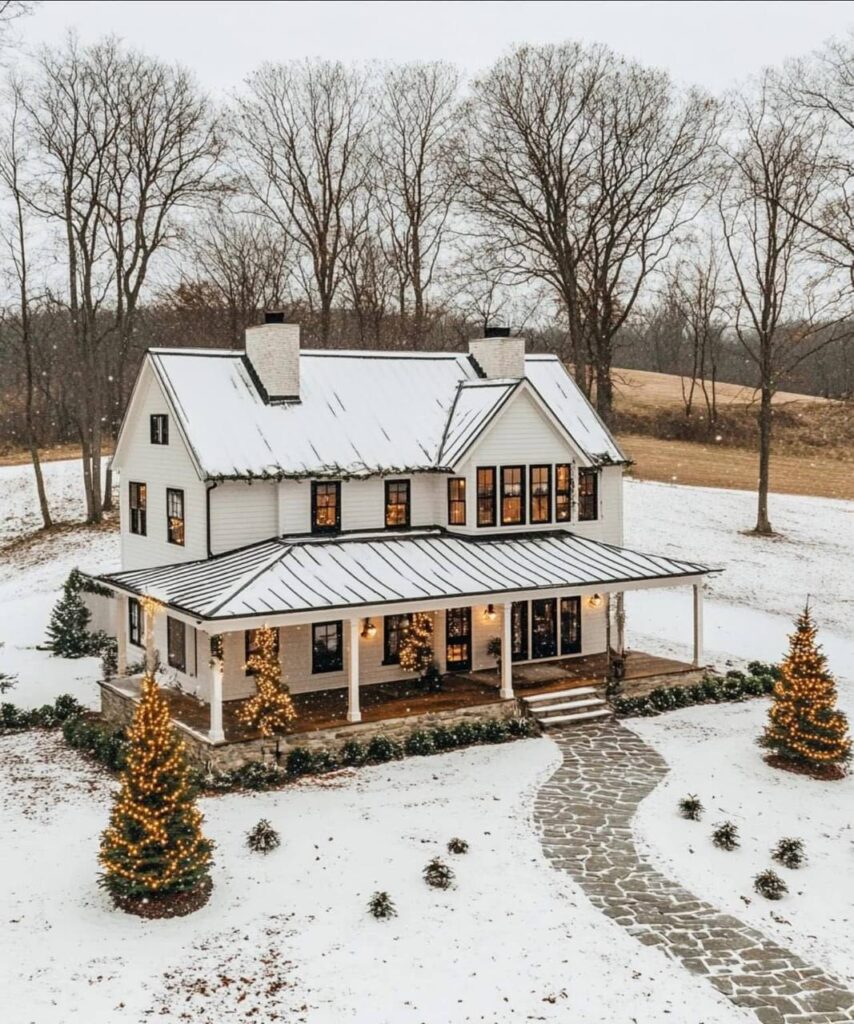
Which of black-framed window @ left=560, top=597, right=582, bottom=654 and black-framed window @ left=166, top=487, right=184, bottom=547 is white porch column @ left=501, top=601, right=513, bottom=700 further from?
black-framed window @ left=166, top=487, right=184, bottom=547

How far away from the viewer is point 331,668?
74.0ft

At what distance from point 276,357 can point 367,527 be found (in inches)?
195

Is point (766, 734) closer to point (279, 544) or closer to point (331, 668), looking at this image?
point (331, 668)

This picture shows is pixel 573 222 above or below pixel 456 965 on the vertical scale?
above

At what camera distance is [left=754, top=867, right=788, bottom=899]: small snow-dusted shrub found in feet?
45.3

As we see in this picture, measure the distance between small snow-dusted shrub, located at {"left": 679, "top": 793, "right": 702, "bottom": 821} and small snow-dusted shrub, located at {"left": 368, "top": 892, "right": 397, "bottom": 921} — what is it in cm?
591

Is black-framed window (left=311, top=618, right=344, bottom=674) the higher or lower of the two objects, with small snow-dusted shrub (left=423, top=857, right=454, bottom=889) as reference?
higher

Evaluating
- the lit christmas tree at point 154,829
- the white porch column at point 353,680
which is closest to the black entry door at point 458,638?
the white porch column at point 353,680

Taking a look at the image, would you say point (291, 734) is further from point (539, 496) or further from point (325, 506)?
point (539, 496)

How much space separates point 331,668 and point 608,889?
10172 millimetres

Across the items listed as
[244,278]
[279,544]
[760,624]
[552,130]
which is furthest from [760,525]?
[244,278]

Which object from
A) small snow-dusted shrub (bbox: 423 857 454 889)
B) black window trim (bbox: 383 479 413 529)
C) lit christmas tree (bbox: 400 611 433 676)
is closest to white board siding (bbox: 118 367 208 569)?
black window trim (bbox: 383 479 413 529)

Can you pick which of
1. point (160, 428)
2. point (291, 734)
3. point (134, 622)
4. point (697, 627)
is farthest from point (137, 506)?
point (697, 627)

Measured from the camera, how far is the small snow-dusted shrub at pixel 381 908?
12.9 meters
